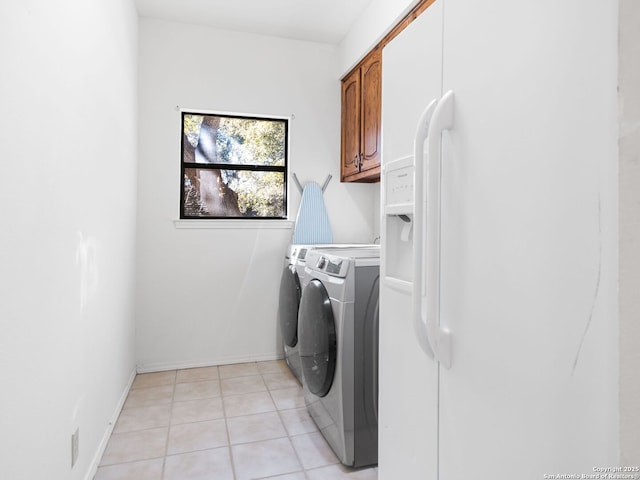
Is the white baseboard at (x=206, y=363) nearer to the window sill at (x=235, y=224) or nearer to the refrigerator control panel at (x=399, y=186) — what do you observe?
the window sill at (x=235, y=224)

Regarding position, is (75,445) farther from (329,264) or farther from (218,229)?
(218,229)

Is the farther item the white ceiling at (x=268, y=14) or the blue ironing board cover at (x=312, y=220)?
the blue ironing board cover at (x=312, y=220)

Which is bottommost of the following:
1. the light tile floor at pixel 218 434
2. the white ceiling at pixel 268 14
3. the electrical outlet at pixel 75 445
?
the light tile floor at pixel 218 434

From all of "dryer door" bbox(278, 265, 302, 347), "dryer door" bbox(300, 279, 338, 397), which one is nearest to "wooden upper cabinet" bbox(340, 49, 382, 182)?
"dryer door" bbox(278, 265, 302, 347)

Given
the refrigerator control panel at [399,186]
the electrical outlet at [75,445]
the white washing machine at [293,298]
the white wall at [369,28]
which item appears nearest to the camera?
the refrigerator control panel at [399,186]

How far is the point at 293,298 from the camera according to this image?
9.14 feet

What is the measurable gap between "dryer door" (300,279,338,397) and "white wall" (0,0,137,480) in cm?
101

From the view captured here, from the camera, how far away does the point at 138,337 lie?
3.05 metres

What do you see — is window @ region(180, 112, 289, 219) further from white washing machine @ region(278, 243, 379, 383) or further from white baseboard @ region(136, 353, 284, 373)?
white baseboard @ region(136, 353, 284, 373)

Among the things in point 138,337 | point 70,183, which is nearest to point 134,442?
point 138,337

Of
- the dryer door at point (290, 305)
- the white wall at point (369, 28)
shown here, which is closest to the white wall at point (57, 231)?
the dryer door at point (290, 305)

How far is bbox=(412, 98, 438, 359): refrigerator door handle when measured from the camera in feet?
3.11

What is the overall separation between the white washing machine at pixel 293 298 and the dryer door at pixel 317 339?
50 cm

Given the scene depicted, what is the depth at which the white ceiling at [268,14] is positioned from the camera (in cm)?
282
